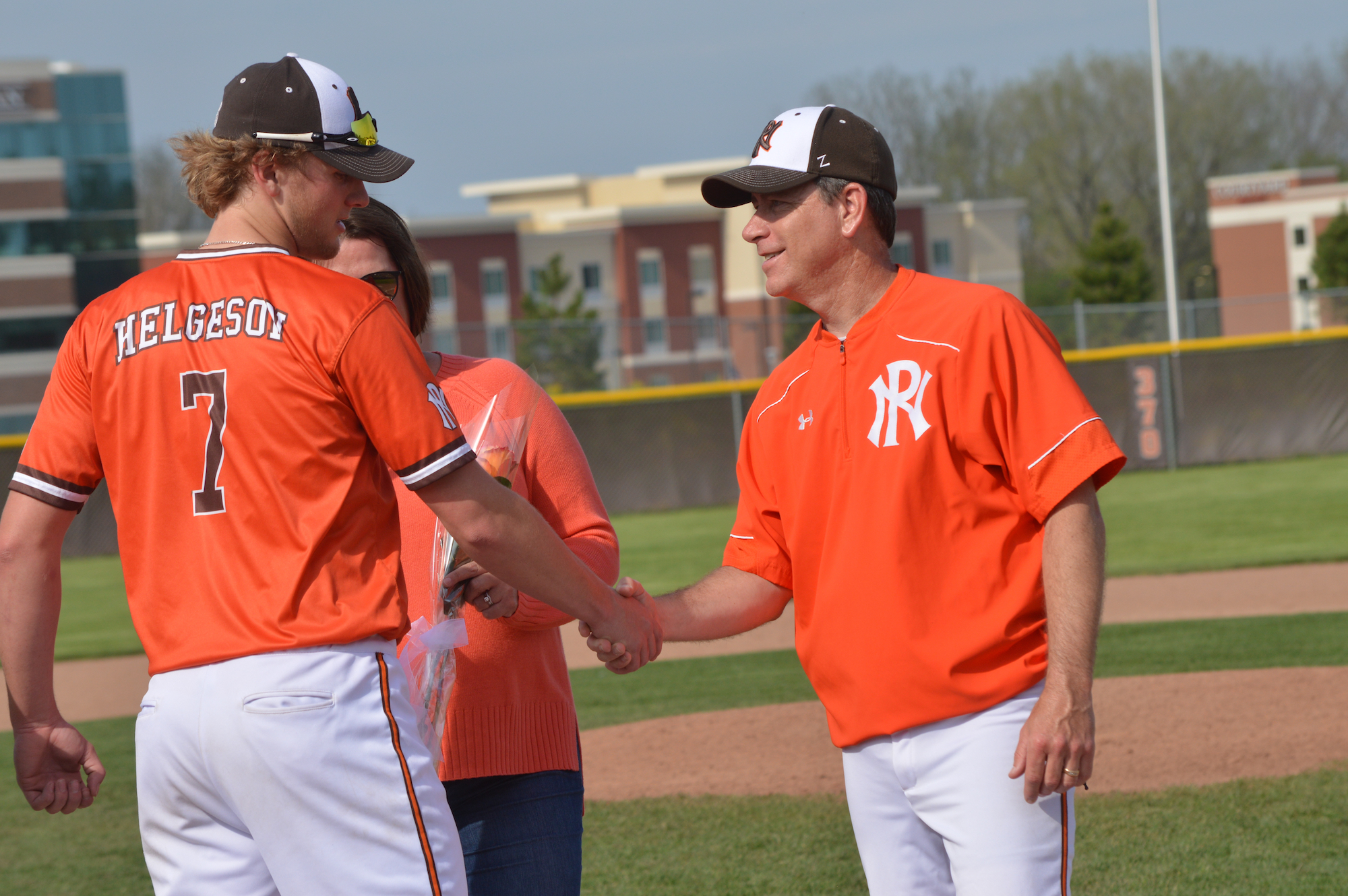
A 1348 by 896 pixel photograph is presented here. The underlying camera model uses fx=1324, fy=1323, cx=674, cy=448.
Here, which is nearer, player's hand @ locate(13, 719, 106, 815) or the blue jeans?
player's hand @ locate(13, 719, 106, 815)

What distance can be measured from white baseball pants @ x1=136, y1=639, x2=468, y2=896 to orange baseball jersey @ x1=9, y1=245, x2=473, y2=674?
5 cm

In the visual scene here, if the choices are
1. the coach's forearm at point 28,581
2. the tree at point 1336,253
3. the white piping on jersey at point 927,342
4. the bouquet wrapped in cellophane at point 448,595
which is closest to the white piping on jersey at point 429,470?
the bouquet wrapped in cellophane at point 448,595

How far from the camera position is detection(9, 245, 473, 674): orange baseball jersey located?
199 centimetres

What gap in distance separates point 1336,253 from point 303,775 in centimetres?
5231

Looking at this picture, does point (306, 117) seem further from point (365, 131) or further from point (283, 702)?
point (283, 702)

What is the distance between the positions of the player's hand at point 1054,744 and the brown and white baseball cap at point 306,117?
57.9 inches

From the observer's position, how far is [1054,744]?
2.33 m

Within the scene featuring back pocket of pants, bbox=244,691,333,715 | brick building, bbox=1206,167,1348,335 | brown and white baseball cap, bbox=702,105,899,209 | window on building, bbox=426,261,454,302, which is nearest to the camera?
back pocket of pants, bbox=244,691,333,715

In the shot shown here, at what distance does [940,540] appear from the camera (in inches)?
98.1

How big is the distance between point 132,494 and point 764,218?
1.44 meters

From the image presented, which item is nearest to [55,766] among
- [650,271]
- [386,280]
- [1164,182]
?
[386,280]

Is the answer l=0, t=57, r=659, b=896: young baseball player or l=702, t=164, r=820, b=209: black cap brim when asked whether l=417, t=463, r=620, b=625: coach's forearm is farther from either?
l=702, t=164, r=820, b=209: black cap brim

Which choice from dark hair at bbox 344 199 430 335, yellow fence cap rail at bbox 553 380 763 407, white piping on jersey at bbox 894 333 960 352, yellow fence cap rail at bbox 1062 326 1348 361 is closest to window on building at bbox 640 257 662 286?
yellow fence cap rail at bbox 1062 326 1348 361

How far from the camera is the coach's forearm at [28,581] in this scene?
2164mm
